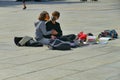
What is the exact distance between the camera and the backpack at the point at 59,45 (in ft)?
44.7

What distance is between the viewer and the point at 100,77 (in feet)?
32.1

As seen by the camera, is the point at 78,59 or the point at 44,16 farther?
the point at 44,16

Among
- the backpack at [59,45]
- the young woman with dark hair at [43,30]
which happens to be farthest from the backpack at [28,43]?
the backpack at [59,45]

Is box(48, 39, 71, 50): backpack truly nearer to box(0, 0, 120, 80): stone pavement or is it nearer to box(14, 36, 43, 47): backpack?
box(0, 0, 120, 80): stone pavement

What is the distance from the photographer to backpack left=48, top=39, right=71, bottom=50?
1361 centimetres

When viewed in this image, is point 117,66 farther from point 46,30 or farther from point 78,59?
point 46,30

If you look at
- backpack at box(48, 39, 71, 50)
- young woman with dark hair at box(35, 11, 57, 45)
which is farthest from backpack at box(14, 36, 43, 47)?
backpack at box(48, 39, 71, 50)

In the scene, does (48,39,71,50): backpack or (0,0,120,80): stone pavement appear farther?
(48,39,71,50): backpack

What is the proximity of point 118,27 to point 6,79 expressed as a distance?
11567 mm

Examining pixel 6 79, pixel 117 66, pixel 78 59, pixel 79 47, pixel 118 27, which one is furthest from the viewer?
pixel 118 27

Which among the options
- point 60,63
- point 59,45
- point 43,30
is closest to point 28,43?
point 43,30

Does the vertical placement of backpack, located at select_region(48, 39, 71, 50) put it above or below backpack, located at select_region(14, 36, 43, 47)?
above

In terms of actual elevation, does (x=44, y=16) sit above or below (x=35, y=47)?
above

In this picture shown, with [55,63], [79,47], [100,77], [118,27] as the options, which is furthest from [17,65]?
[118,27]
